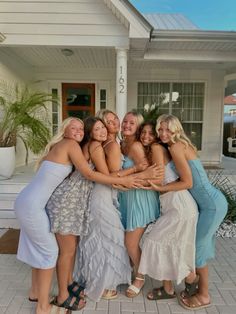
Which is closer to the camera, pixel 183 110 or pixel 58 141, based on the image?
pixel 58 141

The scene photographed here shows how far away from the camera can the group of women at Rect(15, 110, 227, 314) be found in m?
2.26

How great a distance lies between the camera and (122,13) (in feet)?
16.3

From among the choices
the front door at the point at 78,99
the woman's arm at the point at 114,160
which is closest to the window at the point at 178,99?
the front door at the point at 78,99

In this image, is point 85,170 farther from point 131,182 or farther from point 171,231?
point 171,231

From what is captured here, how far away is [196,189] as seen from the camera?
7.93 ft

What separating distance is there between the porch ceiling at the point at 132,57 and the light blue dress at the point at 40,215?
4097 mm

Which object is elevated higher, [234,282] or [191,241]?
[191,241]

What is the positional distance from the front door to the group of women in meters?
5.72

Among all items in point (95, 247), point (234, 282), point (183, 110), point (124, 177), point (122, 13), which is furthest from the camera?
point (183, 110)

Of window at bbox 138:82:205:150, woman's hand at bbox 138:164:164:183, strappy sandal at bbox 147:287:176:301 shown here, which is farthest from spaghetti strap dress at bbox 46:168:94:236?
window at bbox 138:82:205:150

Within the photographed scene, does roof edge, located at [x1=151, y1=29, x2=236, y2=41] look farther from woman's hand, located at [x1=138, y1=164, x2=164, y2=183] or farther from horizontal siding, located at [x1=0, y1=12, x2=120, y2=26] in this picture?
woman's hand, located at [x1=138, y1=164, x2=164, y2=183]

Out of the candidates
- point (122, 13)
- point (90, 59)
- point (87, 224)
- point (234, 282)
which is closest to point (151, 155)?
point (87, 224)

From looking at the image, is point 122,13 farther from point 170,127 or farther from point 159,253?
point 159,253

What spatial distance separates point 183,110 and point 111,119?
607cm
